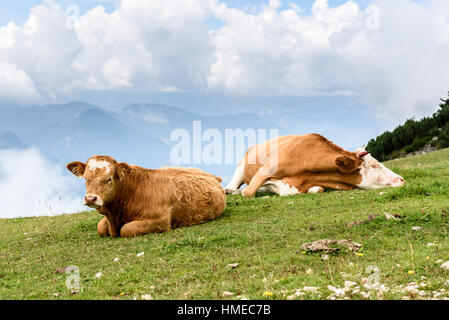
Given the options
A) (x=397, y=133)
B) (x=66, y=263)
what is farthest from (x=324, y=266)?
(x=397, y=133)

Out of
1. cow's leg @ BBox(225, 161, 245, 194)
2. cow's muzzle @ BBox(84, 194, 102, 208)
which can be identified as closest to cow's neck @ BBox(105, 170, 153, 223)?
cow's muzzle @ BBox(84, 194, 102, 208)

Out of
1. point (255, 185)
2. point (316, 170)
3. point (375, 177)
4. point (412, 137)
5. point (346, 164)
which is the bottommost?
point (255, 185)

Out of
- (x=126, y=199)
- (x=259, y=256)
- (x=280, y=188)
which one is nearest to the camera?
(x=259, y=256)

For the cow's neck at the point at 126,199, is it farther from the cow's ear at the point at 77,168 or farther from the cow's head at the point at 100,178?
the cow's ear at the point at 77,168

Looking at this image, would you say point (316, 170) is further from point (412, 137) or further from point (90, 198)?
point (412, 137)

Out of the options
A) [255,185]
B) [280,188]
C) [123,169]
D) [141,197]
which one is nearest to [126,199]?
[141,197]

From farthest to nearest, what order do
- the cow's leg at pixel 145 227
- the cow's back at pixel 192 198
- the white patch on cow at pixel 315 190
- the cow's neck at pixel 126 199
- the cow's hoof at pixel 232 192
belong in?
the cow's hoof at pixel 232 192 → the white patch on cow at pixel 315 190 → the cow's back at pixel 192 198 → the cow's neck at pixel 126 199 → the cow's leg at pixel 145 227

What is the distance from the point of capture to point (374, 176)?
15.0 m

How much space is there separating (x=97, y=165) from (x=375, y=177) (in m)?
8.66

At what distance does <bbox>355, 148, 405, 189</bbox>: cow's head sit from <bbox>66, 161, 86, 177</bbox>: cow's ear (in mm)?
8404

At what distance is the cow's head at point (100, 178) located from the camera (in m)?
10.1

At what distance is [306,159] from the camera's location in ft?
50.5

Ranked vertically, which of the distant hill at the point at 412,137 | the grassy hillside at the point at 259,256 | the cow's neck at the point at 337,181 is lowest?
the grassy hillside at the point at 259,256

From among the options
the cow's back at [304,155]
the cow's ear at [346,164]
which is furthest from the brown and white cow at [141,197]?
the cow's ear at [346,164]
